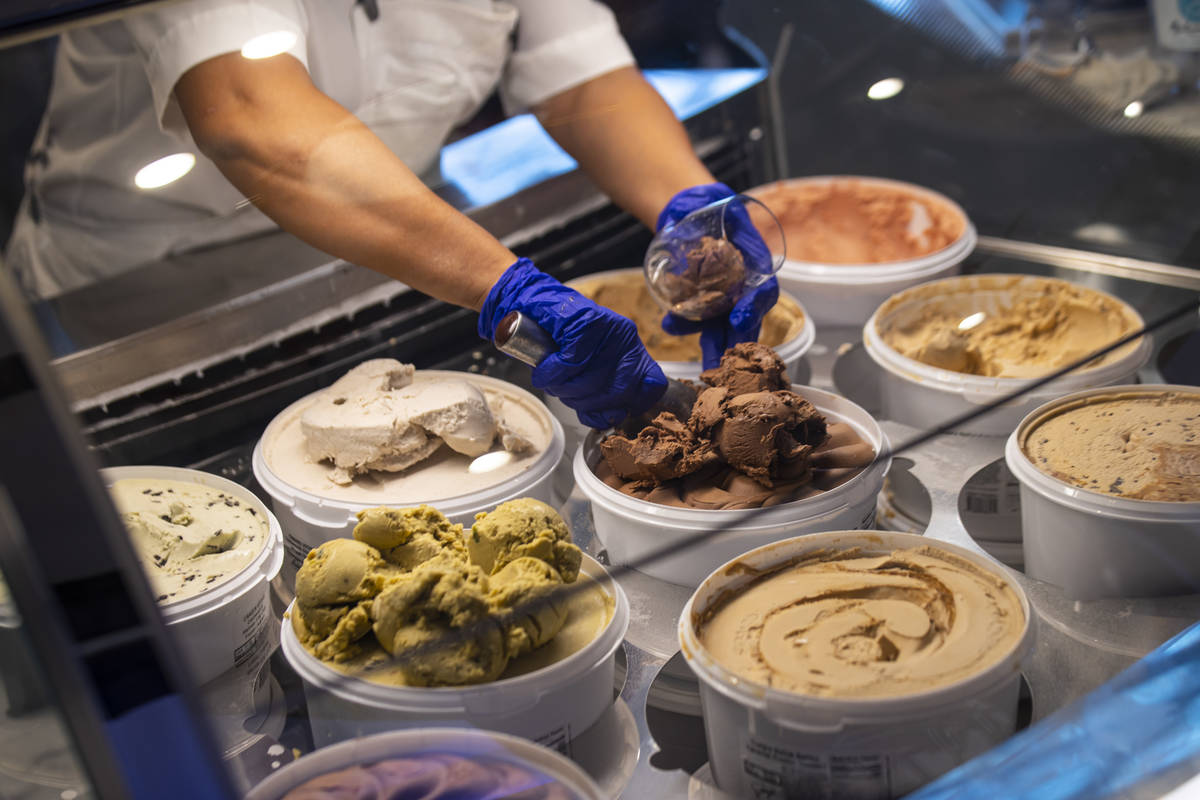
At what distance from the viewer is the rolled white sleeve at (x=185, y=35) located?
128 cm

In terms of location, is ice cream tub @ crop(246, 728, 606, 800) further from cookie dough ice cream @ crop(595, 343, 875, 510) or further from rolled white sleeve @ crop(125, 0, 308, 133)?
rolled white sleeve @ crop(125, 0, 308, 133)

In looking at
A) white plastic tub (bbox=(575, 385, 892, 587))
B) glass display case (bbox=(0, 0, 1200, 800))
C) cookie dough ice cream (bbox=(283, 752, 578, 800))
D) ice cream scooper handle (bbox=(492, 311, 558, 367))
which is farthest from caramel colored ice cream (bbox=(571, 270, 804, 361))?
cookie dough ice cream (bbox=(283, 752, 578, 800))

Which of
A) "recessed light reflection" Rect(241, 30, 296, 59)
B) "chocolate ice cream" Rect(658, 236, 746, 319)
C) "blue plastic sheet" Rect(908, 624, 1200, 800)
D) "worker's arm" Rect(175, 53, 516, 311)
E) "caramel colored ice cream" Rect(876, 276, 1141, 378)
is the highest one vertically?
"recessed light reflection" Rect(241, 30, 296, 59)

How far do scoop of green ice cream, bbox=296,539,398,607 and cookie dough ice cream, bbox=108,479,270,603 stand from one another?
0.55 ft

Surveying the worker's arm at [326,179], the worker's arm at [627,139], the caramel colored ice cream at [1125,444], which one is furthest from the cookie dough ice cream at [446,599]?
the worker's arm at [627,139]

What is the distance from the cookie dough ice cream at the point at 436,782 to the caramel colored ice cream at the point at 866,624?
0.27 m

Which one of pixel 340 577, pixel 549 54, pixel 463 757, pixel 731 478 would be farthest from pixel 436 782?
pixel 549 54

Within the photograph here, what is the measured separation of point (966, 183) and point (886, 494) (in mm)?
1153

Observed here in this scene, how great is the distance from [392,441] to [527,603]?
0.52m

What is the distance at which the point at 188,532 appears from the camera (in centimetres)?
145

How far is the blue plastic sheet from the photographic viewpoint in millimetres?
1125

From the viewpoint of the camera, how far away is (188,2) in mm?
1244

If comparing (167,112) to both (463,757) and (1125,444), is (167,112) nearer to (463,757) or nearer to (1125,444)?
(463,757)

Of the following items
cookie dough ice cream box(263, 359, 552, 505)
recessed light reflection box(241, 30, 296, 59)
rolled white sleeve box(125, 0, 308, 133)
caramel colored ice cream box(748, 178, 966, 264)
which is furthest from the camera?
caramel colored ice cream box(748, 178, 966, 264)
